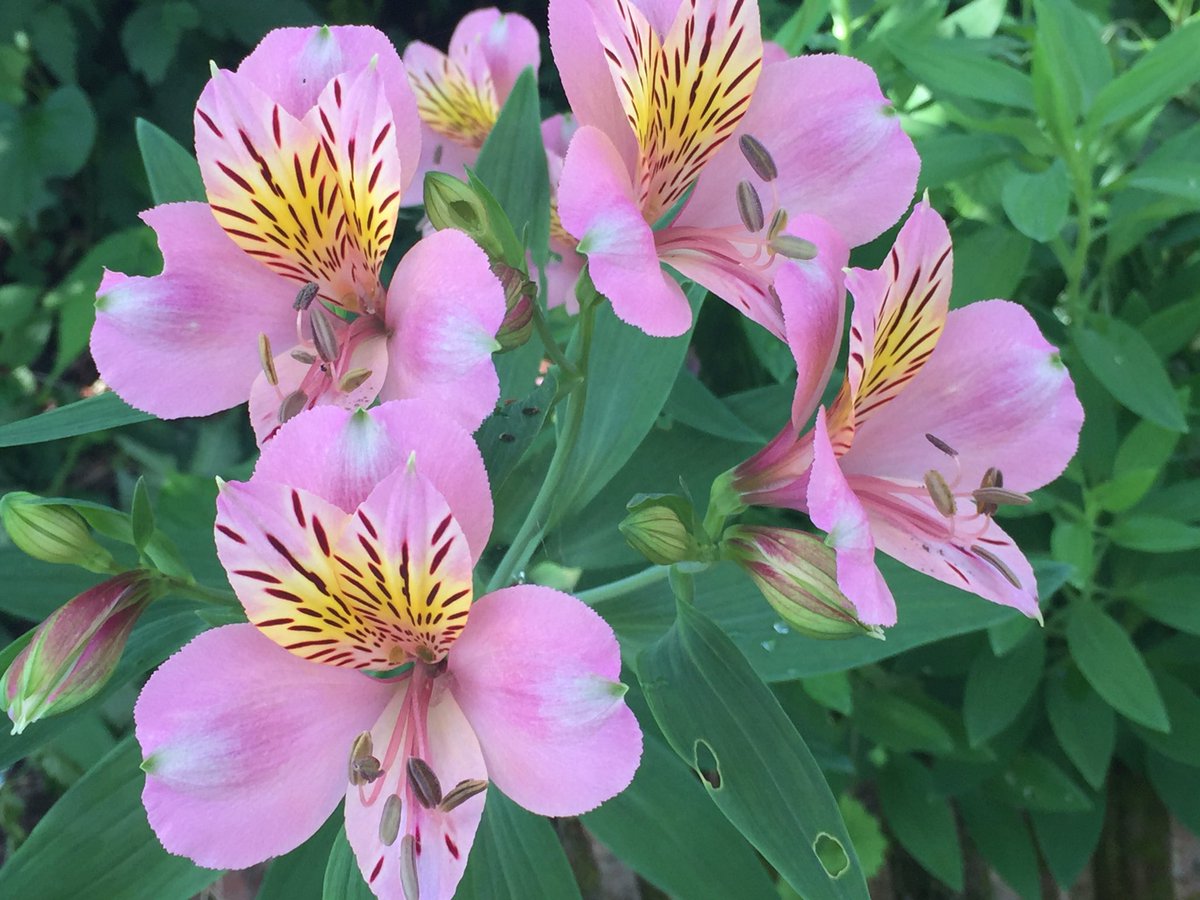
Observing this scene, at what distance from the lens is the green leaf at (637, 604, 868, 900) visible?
59cm

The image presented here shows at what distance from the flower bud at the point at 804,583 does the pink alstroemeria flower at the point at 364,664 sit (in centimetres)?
13

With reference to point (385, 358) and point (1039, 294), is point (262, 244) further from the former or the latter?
point (1039, 294)

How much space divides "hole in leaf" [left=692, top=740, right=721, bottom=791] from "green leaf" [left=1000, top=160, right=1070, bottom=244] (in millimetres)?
463

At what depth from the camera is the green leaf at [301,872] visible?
0.76m

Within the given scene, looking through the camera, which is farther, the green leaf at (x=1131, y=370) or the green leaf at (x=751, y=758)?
the green leaf at (x=1131, y=370)

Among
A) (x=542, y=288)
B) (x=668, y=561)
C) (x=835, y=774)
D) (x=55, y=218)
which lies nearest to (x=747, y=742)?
(x=668, y=561)

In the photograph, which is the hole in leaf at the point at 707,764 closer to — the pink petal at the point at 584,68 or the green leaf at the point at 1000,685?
the pink petal at the point at 584,68

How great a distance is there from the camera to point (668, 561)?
0.58 metres

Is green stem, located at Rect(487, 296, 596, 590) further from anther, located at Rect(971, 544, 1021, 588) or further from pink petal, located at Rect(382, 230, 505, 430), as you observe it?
anther, located at Rect(971, 544, 1021, 588)

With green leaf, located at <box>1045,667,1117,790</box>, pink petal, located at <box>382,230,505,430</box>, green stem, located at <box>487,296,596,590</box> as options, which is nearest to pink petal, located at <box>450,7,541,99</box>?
green stem, located at <box>487,296,596,590</box>

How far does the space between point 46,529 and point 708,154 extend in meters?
0.47

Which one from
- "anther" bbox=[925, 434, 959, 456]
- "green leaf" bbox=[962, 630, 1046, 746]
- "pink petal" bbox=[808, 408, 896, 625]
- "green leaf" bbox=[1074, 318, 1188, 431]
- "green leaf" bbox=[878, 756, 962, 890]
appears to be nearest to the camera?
"pink petal" bbox=[808, 408, 896, 625]

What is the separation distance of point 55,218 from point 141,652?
1.72m

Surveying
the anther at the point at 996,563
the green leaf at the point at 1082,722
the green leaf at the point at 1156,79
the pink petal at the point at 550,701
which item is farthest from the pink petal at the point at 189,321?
the green leaf at the point at 1082,722
